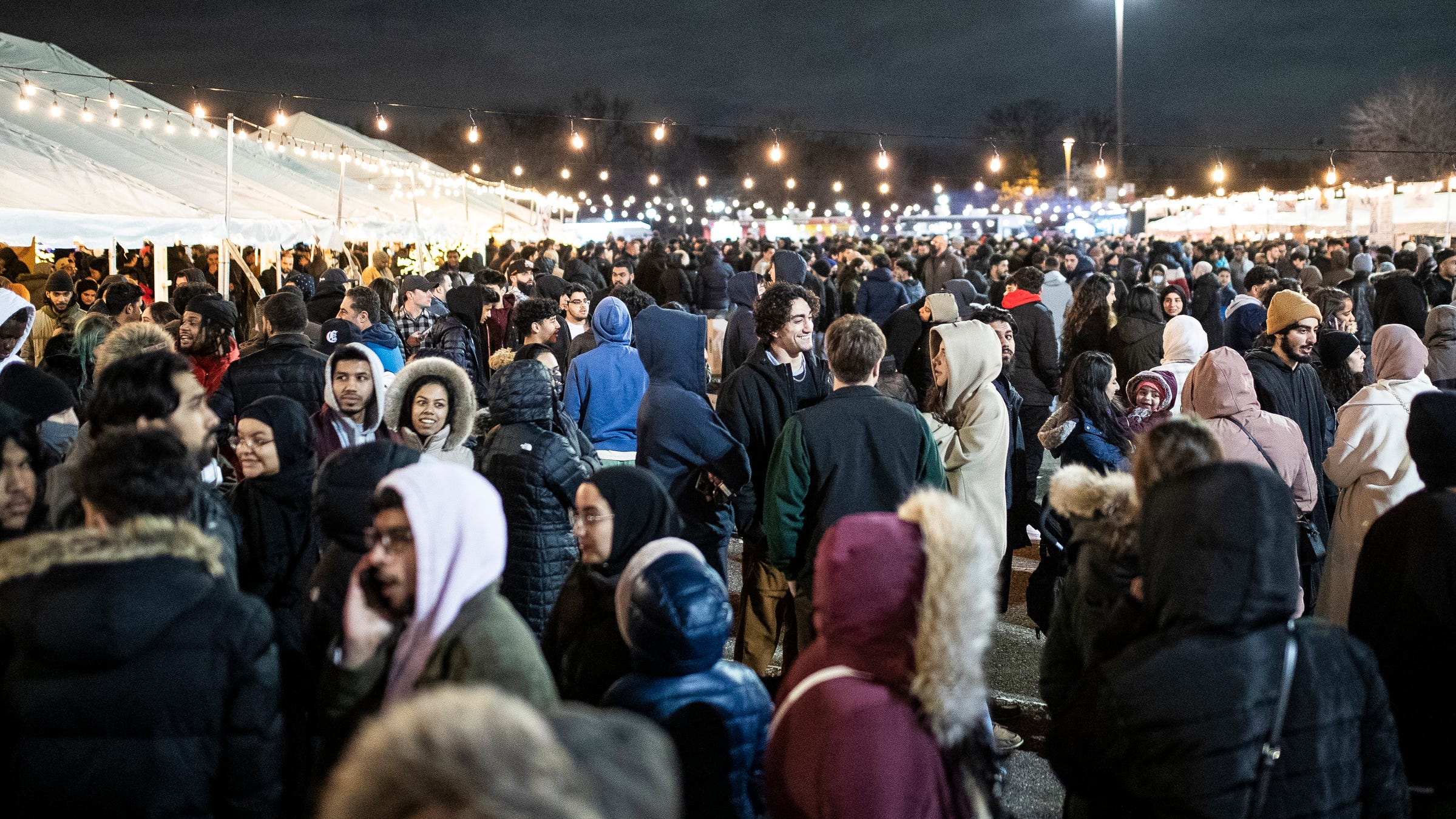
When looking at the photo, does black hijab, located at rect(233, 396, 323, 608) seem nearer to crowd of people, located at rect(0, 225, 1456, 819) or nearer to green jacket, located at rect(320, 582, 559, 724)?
crowd of people, located at rect(0, 225, 1456, 819)

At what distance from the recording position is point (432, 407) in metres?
4.34

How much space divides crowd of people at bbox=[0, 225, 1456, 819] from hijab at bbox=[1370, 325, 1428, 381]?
2 centimetres

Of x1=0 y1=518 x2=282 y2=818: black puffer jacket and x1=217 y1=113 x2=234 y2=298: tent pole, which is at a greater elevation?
x1=217 y1=113 x2=234 y2=298: tent pole

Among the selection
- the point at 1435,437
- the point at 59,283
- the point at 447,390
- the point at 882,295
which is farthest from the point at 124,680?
the point at 882,295

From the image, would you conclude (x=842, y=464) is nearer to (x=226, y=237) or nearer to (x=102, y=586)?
(x=102, y=586)

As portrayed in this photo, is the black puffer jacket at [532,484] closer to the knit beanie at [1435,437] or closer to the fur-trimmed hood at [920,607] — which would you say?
the fur-trimmed hood at [920,607]

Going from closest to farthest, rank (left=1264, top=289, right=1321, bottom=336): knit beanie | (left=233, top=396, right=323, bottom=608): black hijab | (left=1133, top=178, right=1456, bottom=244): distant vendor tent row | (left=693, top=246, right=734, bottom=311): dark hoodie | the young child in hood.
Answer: (left=233, top=396, right=323, bottom=608): black hijab → the young child in hood → (left=1264, top=289, right=1321, bottom=336): knit beanie → (left=693, top=246, right=734, bottom=311): dark hoodie → (left=1133, top=178, right=1456, bottom=244): distant vendor tent row

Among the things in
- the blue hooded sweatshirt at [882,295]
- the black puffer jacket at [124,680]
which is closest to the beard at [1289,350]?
the blue hooded sweatshirt at [882,295]

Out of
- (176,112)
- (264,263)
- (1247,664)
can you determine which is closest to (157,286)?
(264,263)

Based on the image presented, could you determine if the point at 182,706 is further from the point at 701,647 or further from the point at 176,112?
the point at 176,112

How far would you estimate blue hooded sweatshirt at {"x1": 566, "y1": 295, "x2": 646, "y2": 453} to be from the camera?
5.76 m

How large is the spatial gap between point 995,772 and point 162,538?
1729 mm

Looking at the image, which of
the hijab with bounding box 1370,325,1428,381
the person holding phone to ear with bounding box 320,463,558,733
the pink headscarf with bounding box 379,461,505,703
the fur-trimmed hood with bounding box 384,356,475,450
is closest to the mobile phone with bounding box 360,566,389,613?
the person holding phone to ear with bounding box 320,463,558,733

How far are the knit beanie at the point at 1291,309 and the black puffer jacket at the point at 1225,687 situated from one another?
3.94m
